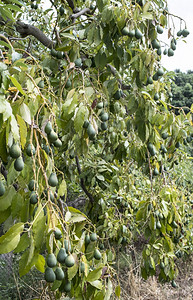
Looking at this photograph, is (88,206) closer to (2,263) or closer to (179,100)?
(2,263)

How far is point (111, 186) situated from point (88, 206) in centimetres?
46

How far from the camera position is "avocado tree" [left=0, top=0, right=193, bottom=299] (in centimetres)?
91

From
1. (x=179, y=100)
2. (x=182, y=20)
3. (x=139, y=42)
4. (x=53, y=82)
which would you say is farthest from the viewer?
(x=179, y=100)

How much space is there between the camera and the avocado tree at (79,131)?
0.91 meters

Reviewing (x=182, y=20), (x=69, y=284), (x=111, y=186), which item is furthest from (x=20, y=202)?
(x=111, y=186)

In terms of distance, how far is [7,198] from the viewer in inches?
39.9

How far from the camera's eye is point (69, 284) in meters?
1.11

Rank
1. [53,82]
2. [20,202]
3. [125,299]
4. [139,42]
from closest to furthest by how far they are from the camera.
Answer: [20,202]
[139,42]
[53,82]
[125,299]

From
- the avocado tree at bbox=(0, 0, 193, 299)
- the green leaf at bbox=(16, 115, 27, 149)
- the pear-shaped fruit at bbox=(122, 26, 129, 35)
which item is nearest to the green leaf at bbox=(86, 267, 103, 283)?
the avocado tree at bbox=(0, 0, 193, 299)

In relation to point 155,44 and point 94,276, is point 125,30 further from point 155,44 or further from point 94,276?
point 94,276

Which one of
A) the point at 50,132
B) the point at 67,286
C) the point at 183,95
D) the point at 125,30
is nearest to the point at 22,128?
the point at 50,132

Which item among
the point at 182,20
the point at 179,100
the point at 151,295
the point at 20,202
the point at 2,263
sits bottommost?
the point at 151,295

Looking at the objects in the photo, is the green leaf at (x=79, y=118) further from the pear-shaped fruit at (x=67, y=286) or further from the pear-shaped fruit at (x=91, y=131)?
the pear-shaped fruit at (x=67, y=286)

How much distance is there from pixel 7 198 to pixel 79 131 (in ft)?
1.13
